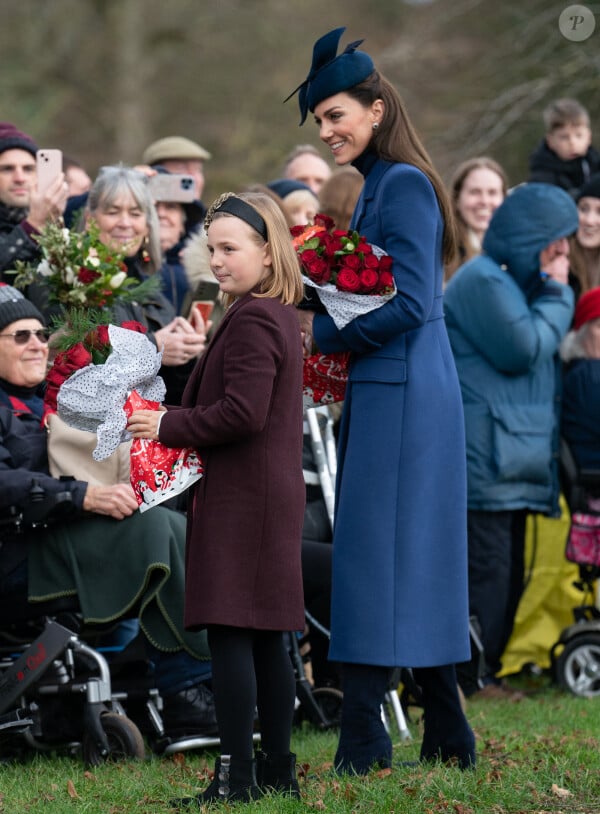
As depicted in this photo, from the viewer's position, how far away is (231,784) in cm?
461

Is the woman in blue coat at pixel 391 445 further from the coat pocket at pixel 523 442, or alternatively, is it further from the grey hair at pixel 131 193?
the coat pocket at pixel 523 442

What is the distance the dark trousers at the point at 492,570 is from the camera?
7.74 meters

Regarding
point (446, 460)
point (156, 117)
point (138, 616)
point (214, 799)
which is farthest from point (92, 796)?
point (156, 117)

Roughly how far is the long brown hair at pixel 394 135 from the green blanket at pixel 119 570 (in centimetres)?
170

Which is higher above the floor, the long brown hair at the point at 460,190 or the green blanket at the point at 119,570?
the long brown hair at the point at 460,190

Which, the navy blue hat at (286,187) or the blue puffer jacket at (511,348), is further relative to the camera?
the navy blue hat at (286,187)

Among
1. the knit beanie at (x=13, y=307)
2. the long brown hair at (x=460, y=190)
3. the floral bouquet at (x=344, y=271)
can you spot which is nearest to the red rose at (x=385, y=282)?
the floral bouquet at (x=344, y=271)

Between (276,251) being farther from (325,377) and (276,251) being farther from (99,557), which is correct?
(99,557)

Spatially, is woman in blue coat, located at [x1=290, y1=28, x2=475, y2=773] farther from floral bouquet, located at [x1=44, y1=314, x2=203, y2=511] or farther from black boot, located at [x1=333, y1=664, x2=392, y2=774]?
floral bouquet, located at [x1=44, y1=314, x2=203, y2=511]

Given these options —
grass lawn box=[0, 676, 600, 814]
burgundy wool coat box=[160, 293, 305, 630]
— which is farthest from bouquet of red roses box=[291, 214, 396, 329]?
grass lawn box=[0, 676, 600, 814]

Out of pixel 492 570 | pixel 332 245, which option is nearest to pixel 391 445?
pixel 332 245

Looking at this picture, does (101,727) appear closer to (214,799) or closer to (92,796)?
(92,796)

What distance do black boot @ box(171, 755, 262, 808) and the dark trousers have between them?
324 cm

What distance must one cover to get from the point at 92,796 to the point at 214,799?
600 millimetres
